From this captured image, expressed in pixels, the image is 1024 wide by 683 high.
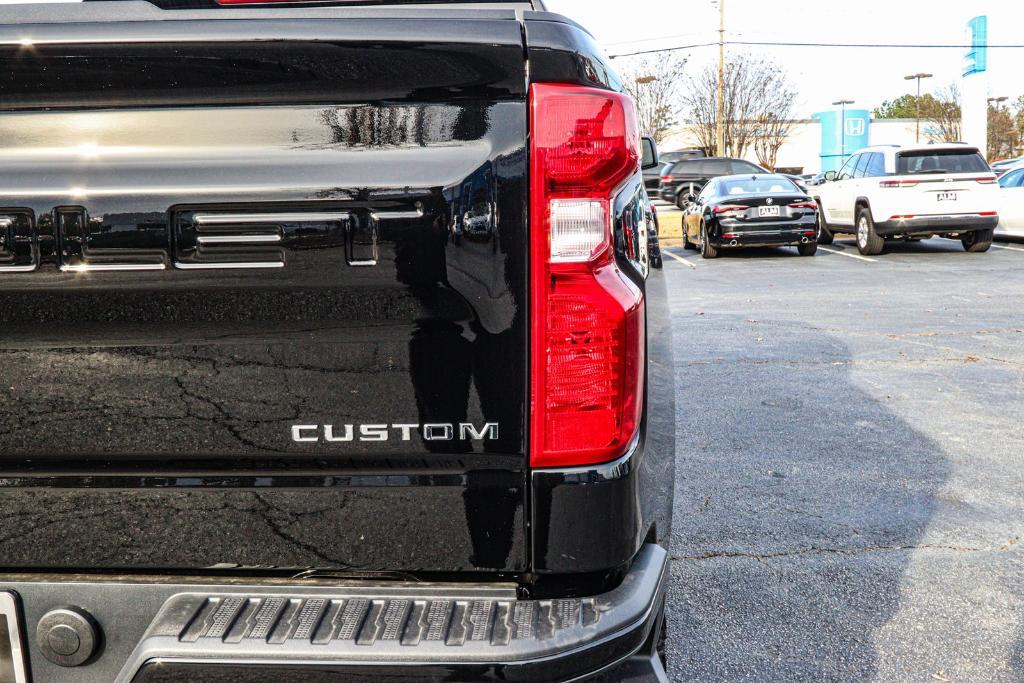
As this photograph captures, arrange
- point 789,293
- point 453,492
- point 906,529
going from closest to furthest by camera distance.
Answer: point 453,492 < point 906,529 < point 789,293

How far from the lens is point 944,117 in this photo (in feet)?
198

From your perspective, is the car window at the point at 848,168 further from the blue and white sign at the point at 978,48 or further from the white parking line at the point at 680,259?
the blue and white sign at the point at 978,48

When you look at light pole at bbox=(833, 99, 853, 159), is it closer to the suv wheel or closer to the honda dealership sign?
the honda dealership sign

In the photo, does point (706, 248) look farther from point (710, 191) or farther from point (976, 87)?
point (976, 87)

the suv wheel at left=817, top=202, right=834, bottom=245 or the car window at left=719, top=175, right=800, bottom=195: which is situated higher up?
the car window at left=719, top=175, right=800, bottom=195

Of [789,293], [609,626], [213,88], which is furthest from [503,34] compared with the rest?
[789,293]

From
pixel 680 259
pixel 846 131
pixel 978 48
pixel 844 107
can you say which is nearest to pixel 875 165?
pixel 680 259

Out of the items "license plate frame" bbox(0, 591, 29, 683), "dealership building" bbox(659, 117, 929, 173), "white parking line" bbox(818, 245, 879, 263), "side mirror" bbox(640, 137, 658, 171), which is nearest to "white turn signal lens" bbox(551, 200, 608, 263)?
"license plate frame" bbox(0, 591, 29, 683)

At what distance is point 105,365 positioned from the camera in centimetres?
158

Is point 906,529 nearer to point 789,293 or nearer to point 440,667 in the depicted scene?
point 440,667

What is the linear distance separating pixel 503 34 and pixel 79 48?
2.31 feet

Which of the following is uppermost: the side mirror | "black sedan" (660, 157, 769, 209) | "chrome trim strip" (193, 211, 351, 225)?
"black sedan" (660, 157, 769, 209)

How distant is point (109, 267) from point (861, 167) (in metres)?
17.1

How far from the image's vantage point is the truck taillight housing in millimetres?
1570
